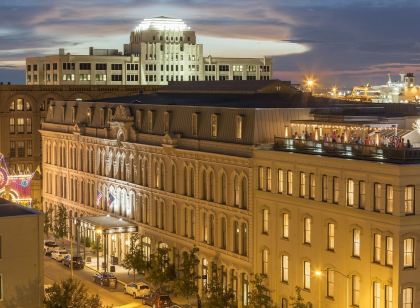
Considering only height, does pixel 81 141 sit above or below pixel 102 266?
above

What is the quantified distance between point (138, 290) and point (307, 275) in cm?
1946

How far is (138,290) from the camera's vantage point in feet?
293

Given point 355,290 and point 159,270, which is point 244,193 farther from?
point 355,290

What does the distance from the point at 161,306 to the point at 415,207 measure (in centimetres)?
2646

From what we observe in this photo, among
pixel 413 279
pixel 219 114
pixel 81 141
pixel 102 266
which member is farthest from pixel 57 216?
pixel 413 279

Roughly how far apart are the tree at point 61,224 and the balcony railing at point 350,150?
154 ft

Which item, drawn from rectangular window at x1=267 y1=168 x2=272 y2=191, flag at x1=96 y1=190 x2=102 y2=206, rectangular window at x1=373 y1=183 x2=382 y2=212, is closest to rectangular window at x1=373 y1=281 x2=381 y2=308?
rectangular window at x1=373 y1=183 x2=382 y2=212

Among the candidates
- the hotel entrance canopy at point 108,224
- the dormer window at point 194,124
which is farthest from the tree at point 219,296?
the hotel entrance canopy at point 108,224

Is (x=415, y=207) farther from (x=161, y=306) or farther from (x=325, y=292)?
(x=161, y=306)

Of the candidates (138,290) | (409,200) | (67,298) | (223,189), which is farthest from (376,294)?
(138,290)

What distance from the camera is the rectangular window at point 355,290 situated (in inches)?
2776

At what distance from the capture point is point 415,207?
67312 millimetres

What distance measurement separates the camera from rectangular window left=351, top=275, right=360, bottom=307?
70.5 meters

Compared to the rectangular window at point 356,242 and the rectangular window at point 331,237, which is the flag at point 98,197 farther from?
the rectangular window at point 356,242
